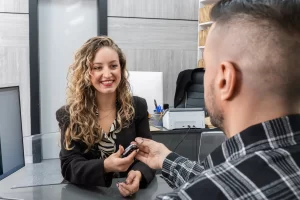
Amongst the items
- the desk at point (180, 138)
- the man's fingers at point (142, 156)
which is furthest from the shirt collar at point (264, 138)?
the desk at point (180, 138)

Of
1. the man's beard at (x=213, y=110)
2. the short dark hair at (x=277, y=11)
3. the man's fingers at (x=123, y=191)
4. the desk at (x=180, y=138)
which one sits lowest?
the desk at (x=180, y=138)

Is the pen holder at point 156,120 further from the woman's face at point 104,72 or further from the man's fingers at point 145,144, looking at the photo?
the man's fingers at point 145,144

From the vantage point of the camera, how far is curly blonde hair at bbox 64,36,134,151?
151cm

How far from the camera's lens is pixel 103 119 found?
1.62m

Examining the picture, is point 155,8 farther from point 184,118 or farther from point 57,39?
point 184,118

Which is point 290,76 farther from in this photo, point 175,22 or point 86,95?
point 175,22

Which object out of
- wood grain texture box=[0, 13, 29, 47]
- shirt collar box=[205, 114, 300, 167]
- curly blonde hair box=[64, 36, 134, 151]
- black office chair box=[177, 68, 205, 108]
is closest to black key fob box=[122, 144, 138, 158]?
curly blonde hair box=[64, 36, 134, 151]

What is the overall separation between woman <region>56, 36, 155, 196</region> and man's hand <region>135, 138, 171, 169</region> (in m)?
0.06

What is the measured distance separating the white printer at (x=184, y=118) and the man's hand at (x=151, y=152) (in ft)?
3.52

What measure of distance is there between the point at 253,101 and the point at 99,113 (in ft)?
3.59

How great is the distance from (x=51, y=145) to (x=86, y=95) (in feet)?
2.08

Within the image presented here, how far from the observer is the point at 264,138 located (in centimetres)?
57

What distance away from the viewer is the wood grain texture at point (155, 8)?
4.24m

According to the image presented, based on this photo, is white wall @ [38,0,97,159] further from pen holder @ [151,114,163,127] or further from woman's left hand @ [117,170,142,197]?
woman's left hand @ [117,170,142,197]
